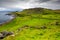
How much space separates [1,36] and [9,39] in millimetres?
5240

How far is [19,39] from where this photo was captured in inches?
1332

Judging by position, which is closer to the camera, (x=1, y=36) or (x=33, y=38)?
(x=33, y=38)

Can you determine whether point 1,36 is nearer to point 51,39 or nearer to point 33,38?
point 33,38

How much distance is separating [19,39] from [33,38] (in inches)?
125

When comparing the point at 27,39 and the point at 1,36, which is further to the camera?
→ the point at 1,36

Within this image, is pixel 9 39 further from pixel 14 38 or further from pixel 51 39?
pixel 51 39

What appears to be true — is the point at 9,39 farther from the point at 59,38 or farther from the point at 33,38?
the point at 59,38

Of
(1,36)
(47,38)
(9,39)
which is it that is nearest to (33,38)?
(47,38)

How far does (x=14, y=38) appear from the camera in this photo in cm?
3450

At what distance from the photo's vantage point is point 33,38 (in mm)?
34812

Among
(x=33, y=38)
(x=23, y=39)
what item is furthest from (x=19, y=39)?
(x=33, y=38)

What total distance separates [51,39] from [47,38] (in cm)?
146

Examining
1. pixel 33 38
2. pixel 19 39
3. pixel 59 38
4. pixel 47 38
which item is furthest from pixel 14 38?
pixel 59 38

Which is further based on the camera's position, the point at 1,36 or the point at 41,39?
the point at 1,36
